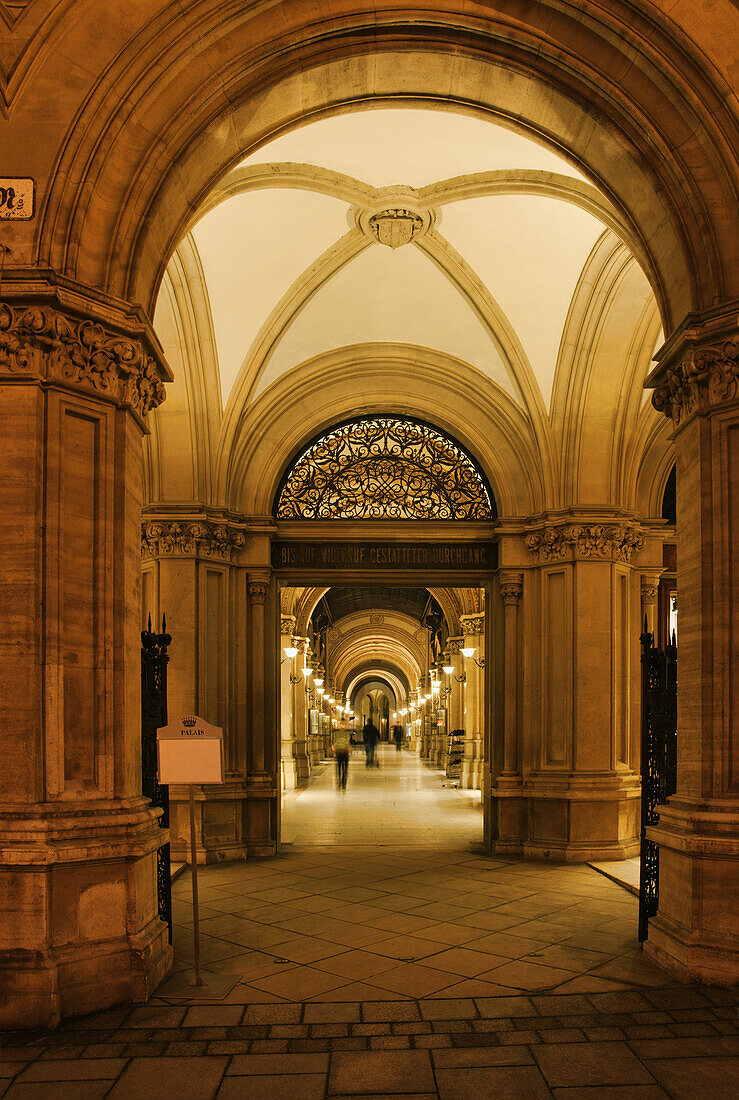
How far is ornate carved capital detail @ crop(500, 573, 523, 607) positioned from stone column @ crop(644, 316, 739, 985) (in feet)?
19.8

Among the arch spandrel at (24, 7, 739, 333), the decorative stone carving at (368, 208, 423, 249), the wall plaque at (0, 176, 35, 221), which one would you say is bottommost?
the wall plaque at (0, 176, 35, 221)

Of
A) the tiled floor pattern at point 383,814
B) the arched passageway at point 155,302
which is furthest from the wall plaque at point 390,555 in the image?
the arched passageway at point 155,302

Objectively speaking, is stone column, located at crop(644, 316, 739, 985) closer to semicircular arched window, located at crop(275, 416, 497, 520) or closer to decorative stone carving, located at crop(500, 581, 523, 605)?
decorative stone carving, located at crop(500, 581, 523, 605)

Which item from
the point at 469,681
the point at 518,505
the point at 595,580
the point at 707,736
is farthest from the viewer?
the point at 469,681

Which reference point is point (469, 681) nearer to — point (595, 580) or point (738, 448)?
point (595, 580)

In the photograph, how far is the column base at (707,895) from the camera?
5766 millimetres

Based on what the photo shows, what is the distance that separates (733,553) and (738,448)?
69 cm

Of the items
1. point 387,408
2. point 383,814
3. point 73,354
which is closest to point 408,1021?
point 73,354

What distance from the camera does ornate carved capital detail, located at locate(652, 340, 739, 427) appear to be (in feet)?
20.0

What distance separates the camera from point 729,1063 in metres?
4.57

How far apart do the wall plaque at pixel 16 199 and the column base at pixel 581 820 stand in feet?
28.9

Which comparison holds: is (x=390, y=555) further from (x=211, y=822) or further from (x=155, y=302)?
(x=155, y=302)

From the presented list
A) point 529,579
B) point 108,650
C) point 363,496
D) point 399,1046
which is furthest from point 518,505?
point 399,1046

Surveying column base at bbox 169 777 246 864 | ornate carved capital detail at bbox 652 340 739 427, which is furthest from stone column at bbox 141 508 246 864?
ornate carved capital detail at bbox 652 340 739 427
